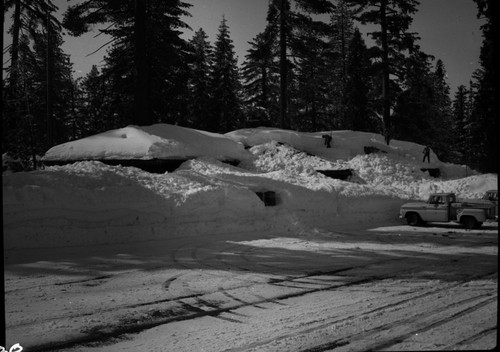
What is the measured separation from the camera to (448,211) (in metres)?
14.7

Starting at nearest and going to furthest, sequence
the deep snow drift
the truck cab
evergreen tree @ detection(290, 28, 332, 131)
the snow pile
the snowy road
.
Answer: the snowy road, the deep snow drift, the truck cab, the snow pile, evergreen tree @ detection(290, 28, 332, 131)

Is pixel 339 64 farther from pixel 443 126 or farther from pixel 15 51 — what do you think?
pixel 15 51

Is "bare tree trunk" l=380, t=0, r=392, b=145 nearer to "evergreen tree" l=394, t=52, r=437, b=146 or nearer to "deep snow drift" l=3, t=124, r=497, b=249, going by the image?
"evergreen tree" l=394, t=52, r=437, b=146

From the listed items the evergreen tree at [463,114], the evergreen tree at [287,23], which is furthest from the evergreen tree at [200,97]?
the evergreen tree at [463,114]

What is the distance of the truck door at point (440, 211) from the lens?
14.8 meters

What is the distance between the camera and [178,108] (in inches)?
1176

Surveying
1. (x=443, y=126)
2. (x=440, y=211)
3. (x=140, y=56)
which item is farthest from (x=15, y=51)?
(x=443, y=126)

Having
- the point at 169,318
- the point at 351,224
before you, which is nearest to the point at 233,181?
the point at 351,224

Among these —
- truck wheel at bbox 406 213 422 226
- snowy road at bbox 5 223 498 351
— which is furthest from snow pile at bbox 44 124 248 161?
truck wheel at bbox 406 213 422 226

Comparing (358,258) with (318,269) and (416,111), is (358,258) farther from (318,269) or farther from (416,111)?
(416,111)

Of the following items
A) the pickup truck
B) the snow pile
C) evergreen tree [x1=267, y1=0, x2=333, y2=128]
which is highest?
evergreen tree [x1=267, y1=0, x2=333, y2=128]

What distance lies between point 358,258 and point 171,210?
20.6 feet

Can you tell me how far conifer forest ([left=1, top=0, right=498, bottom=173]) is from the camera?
18328mm

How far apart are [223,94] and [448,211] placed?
25.4m
